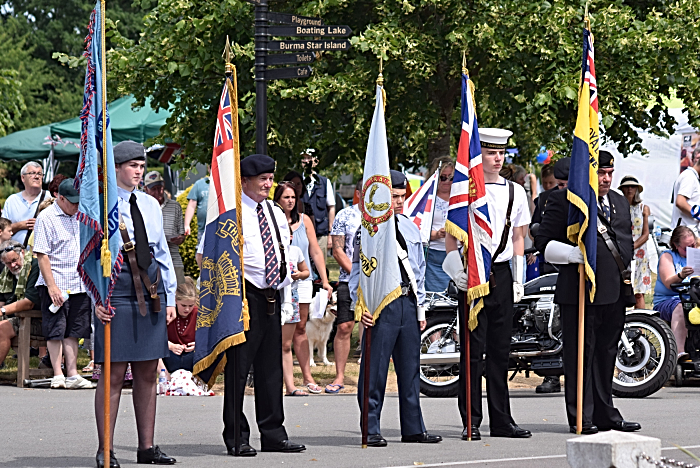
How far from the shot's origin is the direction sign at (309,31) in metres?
11.0

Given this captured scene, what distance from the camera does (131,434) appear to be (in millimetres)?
8781

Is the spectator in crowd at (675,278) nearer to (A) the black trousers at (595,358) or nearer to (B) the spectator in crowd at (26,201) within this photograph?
(A) the black trousers at (595,358)

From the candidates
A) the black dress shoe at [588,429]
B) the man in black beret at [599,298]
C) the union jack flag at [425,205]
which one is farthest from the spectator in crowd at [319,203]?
the black dress shoe at [588,429]

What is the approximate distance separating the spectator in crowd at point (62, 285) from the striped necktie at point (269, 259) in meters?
3.65

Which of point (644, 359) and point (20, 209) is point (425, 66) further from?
point (20, 209)

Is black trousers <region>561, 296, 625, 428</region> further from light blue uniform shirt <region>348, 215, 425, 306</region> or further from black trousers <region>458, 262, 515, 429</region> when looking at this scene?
light blue uniform shirt <region>348, 215, 425, 306</region>

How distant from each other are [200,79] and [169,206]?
74.0 inches

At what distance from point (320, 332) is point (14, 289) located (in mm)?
3459

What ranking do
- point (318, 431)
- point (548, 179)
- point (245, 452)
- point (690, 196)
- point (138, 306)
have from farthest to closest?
point (548, 179) → point (690, 196) → point (318, 431) → point (245, 452) → point (138, 306)

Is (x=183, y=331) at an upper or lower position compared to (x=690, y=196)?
lower

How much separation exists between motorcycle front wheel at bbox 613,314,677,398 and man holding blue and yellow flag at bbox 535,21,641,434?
1992 mm

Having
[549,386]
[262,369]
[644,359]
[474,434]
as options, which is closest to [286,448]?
[262,369]

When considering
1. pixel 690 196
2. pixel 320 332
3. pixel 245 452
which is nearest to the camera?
pixel 245 452

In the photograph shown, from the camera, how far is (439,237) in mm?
11891
